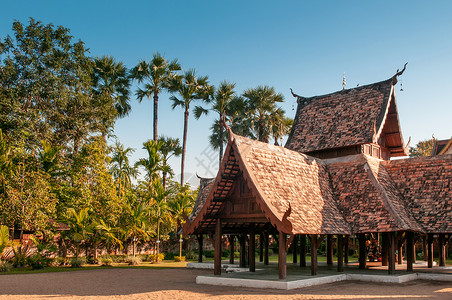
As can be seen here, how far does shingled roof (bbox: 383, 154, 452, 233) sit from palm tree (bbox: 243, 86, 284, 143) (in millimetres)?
19160

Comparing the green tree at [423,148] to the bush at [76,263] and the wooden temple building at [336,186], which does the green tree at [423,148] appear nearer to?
the wooden temple building at [336,186]

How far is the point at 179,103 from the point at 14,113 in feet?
47.7

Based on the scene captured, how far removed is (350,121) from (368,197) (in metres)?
6.09

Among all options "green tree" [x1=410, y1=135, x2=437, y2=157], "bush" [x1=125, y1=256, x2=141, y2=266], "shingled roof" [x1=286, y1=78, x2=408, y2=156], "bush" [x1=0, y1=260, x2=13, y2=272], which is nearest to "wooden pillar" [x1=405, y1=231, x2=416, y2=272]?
"shingled roof" [x1=286, y1=78, x2=408, y2=156]

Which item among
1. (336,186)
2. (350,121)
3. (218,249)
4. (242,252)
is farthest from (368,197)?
(242,252)

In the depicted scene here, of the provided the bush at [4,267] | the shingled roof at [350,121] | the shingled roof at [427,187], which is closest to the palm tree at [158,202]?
the shingled roof at [350,121]

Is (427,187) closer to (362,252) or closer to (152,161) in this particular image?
(362,252)

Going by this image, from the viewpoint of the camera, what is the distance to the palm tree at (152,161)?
3042 cm

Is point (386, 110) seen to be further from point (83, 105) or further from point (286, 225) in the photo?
point (83, 105)

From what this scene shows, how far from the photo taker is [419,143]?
56125 millimetres

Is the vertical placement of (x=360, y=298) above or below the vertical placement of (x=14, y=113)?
below

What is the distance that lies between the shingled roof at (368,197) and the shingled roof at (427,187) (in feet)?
1.26

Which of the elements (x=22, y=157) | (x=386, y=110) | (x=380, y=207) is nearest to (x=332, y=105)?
(x=386, y=110)

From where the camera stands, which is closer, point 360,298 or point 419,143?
point 360,298
